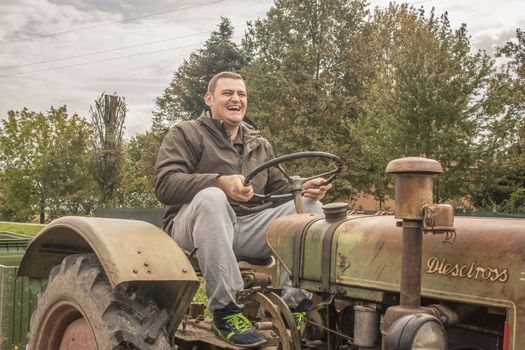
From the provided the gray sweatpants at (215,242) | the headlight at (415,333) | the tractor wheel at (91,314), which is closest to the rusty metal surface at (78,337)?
the tractor wheel at (91,314)

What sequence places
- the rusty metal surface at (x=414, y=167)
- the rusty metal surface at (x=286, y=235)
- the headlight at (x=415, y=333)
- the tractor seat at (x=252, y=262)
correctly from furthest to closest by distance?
the tractor seat at (x=252, y=262) → the rusty metal surface at (x=286, y=235) → the rusty metal surface at (x=414, y=167) → the headlight at (x=415, y=333)

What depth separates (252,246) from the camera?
3.57m

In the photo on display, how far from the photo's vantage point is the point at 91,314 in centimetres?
296

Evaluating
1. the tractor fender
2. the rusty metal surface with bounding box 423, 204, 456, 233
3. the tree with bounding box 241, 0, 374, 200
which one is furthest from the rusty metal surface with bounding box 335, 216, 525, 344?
the tree with bounding box 241, 0, 374, 200

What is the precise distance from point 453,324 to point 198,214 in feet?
4.30

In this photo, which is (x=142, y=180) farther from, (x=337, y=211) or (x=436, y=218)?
(x=436, y=218)

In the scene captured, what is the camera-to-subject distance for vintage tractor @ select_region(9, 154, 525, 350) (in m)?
2.27

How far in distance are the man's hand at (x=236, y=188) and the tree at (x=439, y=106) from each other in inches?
730

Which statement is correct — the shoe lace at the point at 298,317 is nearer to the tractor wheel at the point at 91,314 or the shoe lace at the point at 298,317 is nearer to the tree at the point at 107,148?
the tractor wheel at the point at 91,314

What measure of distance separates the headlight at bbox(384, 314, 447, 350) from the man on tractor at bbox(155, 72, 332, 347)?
1.10m

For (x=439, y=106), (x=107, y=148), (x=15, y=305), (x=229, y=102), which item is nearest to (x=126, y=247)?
(x=229, y=102)

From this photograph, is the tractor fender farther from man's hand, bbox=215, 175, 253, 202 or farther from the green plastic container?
the green plastic container

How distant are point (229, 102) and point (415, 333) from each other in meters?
2.13

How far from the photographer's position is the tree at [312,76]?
101ft
